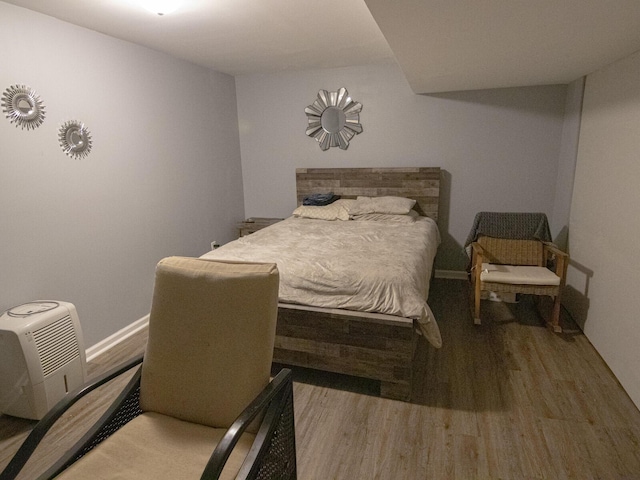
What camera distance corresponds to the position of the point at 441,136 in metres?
3.94

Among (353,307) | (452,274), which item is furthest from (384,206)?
(353,307)

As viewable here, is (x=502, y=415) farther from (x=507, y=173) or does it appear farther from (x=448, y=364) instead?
(x=507, y=173)

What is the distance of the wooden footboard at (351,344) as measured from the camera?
2129 mm

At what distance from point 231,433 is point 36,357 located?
157 cm

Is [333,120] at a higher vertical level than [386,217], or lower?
higher

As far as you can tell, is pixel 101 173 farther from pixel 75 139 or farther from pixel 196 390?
pixel 196 390

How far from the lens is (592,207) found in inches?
111

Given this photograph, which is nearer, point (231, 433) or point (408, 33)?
point (231, 433)

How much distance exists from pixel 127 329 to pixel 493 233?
3334 millimetres

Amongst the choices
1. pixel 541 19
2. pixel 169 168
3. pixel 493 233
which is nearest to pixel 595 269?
pixel 493 233

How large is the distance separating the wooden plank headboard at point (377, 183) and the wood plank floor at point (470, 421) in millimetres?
1682

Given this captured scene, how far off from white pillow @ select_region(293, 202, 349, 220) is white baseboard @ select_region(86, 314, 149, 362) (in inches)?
71.8

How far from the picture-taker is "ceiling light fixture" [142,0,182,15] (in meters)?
2.20

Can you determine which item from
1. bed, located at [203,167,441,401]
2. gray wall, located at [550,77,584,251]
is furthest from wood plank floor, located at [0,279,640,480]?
gray wall, located at [550,77,584,251]
